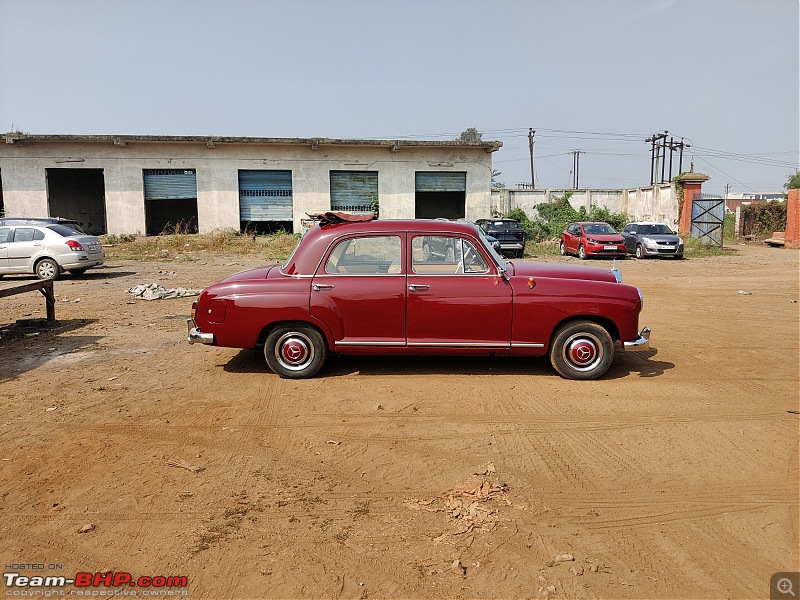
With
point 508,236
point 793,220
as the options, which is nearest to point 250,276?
point 508,236

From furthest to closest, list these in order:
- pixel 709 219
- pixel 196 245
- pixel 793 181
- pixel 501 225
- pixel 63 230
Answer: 1. pixel 793 181
2. pixel 709 219
3. pixel 196 245
4. pixel 501 225
5. pixel 63 230

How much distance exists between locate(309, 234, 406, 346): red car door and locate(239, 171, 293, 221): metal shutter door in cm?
2433

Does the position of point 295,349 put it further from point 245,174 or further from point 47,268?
point 245,174

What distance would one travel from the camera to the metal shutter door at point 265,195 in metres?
29.6

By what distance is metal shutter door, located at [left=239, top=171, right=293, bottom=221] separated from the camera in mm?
29594

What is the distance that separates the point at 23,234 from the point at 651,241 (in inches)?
832

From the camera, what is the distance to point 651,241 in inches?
931

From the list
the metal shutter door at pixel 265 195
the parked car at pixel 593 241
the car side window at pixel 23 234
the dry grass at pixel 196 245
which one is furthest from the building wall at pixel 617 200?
the car side window at pixel 23 234

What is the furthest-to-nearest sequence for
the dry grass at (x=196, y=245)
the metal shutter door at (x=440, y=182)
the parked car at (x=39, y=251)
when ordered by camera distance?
the metal shutter door at (x=440, y=182) < the dry grass at (x=196, y=245) < the parked car at (x=39, y=251)

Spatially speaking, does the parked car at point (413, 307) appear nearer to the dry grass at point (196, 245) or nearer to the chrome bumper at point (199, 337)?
the chrome bumper at point (199, 337)

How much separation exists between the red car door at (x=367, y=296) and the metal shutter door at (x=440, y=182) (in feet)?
81.3

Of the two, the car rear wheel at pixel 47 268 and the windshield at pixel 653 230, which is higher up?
the windshield at pixel 653 230

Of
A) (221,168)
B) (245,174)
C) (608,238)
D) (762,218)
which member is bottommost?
(608,238)

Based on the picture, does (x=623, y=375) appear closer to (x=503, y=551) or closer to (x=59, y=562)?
(x=503, y=551)
